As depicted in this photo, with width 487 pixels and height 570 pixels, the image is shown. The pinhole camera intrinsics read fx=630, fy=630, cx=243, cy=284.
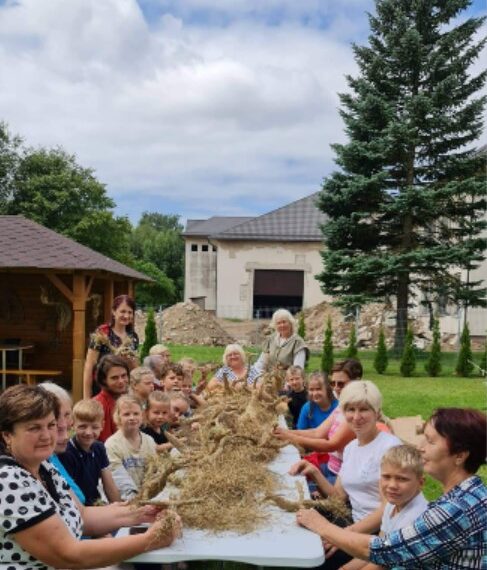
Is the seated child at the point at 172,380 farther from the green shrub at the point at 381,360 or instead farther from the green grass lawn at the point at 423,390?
the green shrub at the point at 381,360

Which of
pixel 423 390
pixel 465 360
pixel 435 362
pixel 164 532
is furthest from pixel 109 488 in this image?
pixel 465 360

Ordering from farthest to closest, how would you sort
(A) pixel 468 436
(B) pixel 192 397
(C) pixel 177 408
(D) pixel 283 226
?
(D) pixel 283 226
(B) pixel 192 397
(C) pixel 177 408
(A) pixel 468 436

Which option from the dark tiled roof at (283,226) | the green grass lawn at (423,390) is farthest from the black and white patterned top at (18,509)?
the dark tiled roof at (283,226)

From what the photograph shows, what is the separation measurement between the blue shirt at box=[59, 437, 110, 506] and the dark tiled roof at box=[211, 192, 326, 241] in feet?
101

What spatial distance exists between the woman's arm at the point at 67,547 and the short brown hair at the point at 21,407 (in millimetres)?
361

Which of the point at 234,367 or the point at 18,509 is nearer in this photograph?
the point at 18,509

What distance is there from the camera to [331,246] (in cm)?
2111

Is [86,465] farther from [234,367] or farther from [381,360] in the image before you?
[381,360]

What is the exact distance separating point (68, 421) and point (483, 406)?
9696mm

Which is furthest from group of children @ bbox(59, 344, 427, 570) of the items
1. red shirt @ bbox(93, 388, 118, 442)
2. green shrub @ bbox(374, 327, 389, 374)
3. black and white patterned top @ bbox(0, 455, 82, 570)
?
green shrub @ bbox(374, 327, 389, 374)

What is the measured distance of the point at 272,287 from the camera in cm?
3559

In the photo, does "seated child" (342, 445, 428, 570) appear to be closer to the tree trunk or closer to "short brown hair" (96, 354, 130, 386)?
"short brown hair" (96, 354, 130, 386)

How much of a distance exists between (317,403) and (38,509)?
3445mm

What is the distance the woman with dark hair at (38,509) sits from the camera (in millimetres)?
2182
